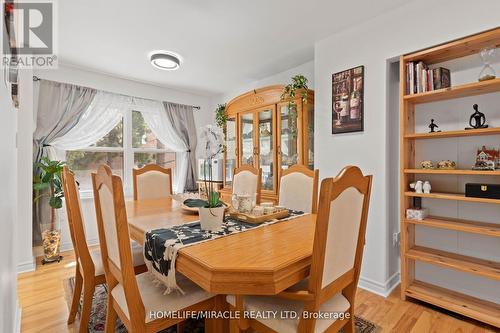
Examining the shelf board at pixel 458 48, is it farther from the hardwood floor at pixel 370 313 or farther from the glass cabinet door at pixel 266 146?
the hardwood floor at pixel 370 313

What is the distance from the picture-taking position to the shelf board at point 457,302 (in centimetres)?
172

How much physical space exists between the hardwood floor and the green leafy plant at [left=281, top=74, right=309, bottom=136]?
72.0 inches

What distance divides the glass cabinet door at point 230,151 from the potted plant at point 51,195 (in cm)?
211

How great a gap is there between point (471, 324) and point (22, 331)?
10.0 ft

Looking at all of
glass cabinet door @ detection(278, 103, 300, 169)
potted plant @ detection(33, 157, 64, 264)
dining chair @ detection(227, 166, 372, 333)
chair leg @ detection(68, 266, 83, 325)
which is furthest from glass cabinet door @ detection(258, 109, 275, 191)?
potted plant @ detection(33, 157, 64, 264)

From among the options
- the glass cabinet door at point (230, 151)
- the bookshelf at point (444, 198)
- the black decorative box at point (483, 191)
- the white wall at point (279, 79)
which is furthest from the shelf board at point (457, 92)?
the glass cabinet door at point (230, 151)

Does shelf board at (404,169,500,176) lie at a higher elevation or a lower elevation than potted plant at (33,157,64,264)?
higher

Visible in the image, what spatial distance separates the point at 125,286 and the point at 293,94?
240 centimetres

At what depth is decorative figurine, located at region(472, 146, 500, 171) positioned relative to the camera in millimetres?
1748

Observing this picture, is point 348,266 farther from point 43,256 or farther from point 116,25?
point 43,256

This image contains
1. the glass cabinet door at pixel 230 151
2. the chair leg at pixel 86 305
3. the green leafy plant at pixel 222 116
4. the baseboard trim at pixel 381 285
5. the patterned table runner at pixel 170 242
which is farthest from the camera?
the green leafy plant at pixel 222 116

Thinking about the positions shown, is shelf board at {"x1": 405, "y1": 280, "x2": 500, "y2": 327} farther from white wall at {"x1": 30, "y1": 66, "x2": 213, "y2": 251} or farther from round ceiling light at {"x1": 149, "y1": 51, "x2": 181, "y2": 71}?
white wall at {"x1": 30, "y1": 66, "x2": 213, "y2": 251}

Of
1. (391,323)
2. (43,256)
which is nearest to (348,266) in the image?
(391,323)

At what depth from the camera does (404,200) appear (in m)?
2.06
